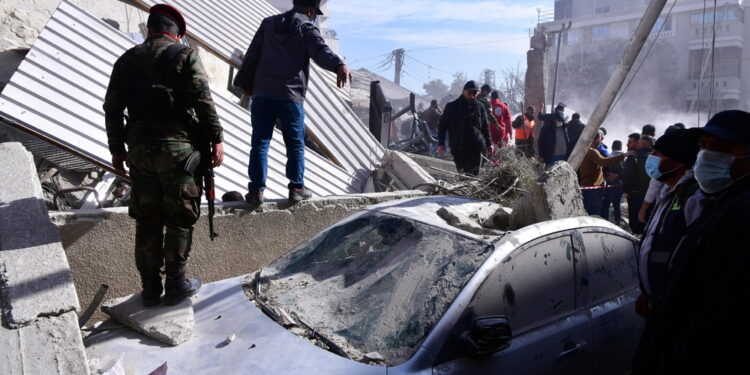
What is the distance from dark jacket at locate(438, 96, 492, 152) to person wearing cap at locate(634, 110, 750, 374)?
4707mm

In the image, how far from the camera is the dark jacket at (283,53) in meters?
4.55

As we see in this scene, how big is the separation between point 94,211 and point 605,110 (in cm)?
531

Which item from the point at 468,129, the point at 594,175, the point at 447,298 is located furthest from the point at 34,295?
the point at 594,175

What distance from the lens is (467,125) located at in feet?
23.1

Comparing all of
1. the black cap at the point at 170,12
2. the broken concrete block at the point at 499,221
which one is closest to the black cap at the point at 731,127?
the broken concrete block at the point at 499,221

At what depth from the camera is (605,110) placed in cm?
654

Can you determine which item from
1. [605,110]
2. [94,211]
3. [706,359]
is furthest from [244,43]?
[706,359]

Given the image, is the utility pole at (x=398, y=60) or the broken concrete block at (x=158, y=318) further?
the utility pole at (x=398, y=60)

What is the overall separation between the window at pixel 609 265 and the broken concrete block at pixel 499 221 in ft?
1.63

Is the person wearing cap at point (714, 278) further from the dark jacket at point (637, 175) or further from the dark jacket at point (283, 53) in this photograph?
the dark jacket at point (637, 175)

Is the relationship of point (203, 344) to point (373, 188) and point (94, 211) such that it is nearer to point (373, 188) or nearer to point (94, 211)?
point (94, 211)

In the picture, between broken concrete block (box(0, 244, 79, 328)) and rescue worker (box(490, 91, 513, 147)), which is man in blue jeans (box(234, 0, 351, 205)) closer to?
broken concrete block (box(0, 244, 79, 328))

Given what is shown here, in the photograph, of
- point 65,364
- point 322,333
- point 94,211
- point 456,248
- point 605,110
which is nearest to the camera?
point 65,364

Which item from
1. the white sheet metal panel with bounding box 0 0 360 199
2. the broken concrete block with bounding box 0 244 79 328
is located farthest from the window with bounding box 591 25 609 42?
the broken concrete block with bounding box 0 244 79 328
